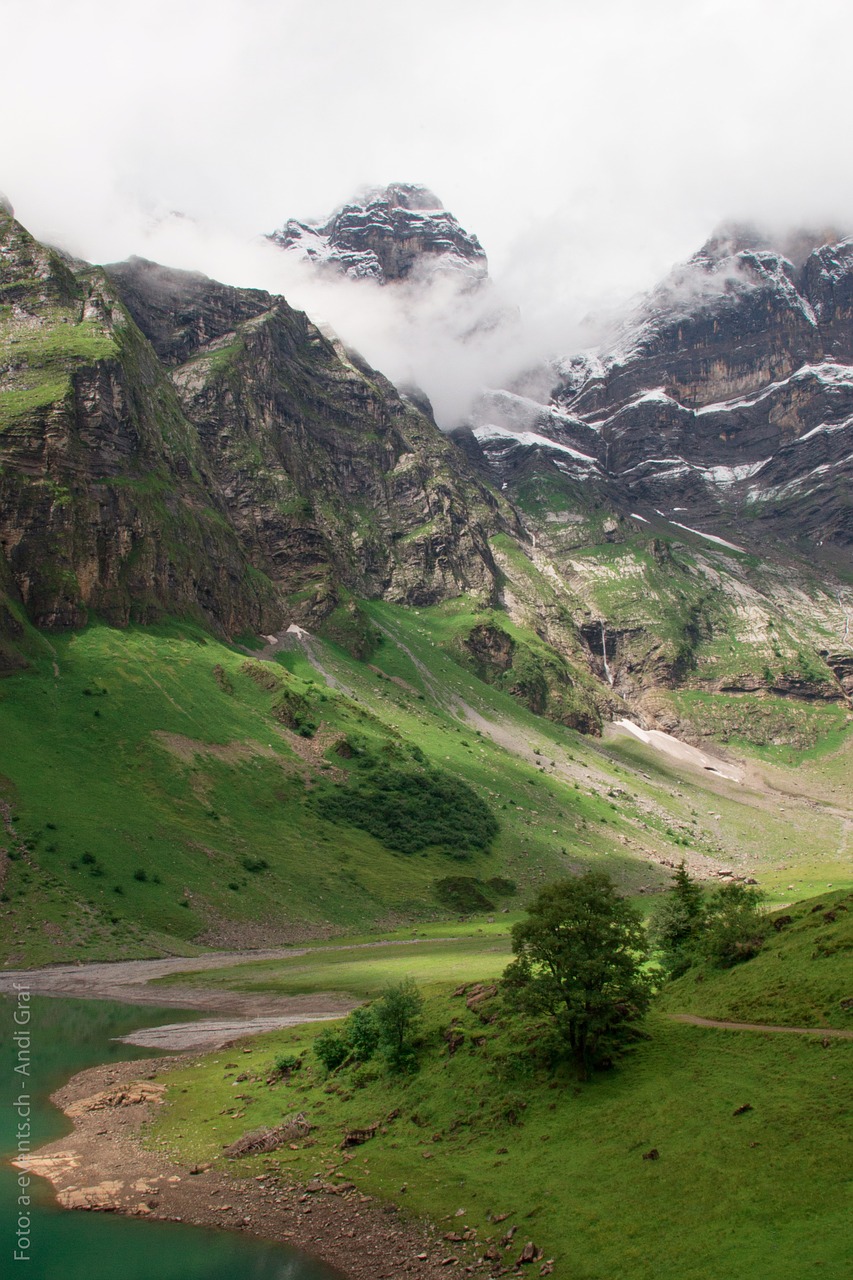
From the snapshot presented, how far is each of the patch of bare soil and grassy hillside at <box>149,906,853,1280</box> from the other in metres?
0.85

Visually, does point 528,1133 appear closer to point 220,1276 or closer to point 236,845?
point 220,1276

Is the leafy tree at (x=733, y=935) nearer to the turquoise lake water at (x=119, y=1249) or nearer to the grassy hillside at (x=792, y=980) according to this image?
the grassy hillside at (x=792, y=980)

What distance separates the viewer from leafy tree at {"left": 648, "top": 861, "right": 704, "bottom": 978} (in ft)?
144

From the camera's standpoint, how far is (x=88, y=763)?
113 m

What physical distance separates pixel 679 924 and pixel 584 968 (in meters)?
14.8

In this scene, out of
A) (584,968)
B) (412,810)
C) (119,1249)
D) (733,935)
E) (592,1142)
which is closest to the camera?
(119,1249)

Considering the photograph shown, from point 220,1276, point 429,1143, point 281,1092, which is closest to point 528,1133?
point 429,1143

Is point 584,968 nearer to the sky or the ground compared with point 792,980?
nearer to the sky

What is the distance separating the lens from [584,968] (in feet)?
109

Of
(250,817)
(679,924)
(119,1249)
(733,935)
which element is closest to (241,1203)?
(119,1249)

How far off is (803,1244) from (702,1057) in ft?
38.4

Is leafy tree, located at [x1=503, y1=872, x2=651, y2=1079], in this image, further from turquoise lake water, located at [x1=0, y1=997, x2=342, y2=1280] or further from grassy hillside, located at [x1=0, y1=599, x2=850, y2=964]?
grassy hillside, located at [x1=0, y1=599, x2=850, y2=964]

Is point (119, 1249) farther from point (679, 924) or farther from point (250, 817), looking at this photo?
point (250, 817)

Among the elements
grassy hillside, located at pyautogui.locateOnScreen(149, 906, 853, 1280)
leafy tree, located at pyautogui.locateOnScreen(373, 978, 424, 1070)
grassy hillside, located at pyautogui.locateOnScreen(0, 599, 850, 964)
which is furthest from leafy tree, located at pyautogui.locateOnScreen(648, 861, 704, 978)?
grassy hillside, located at pyautogui.locateOnScreen(0, 599, 850, 964)
